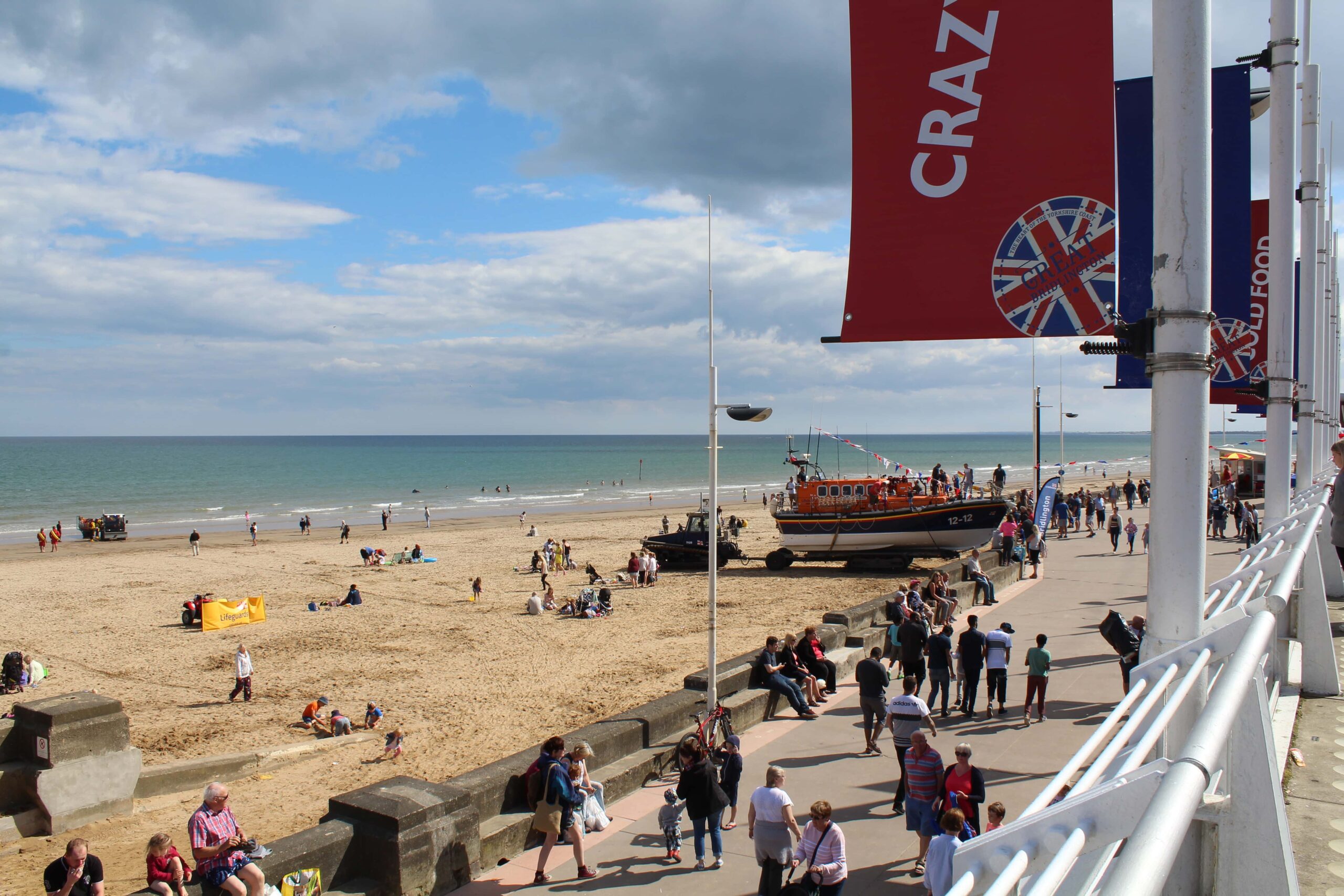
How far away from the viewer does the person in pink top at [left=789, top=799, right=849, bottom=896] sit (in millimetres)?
6125

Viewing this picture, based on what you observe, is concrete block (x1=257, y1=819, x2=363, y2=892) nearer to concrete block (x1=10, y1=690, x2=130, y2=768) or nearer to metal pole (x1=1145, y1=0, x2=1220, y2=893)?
concrete block (x1=10, y1=690, x2=130, y2=768)

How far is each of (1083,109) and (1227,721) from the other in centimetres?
434

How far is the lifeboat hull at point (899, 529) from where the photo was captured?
27391mm

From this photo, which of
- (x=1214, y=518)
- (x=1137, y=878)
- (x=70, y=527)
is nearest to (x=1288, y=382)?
(x=1137, y=878)

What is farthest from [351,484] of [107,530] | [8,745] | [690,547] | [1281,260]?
[1281,260]

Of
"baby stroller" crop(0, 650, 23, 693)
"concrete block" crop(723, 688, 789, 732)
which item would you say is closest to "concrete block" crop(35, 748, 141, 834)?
"concrete block" crop(723, 688, 789, 732)

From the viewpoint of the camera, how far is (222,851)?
22.4 feet

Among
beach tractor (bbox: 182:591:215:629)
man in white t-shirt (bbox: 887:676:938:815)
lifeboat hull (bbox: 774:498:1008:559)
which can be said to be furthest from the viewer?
lifeboat hull (bbox: 774:498:1008:559)

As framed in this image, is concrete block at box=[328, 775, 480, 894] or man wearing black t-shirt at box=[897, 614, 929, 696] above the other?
man wearing black t-shirt at box=[897, 614, 929, 696]

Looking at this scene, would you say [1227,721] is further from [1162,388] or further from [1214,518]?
[1214,518]

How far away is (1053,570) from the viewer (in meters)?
23.8

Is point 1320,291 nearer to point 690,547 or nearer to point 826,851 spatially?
point 826,851

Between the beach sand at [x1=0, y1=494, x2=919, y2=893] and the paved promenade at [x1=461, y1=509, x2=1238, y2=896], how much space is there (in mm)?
4350

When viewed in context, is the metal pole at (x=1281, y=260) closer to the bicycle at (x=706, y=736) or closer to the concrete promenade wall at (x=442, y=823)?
the bicycle at (x=706, y=736)
